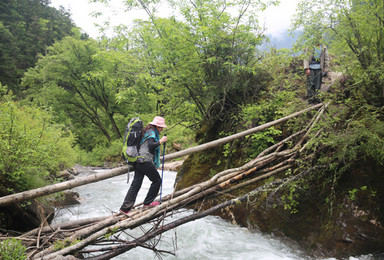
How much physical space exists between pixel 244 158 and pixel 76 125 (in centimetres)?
2716

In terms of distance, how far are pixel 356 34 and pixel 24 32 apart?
2058 inches

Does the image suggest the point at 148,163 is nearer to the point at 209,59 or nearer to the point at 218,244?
the point at 218,244

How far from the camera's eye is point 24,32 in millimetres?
42969

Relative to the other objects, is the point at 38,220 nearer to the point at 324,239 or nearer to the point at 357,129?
the point at 324,239

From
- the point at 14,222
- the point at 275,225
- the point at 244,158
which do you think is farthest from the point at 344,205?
the point at 14,222

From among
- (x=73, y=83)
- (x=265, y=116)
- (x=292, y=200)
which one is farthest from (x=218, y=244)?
(x=73, y=83)

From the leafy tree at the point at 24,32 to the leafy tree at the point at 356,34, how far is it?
3508cm

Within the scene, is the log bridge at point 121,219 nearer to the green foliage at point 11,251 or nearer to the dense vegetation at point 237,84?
the green foliage at point 11,251

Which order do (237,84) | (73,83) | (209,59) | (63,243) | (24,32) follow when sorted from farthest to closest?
(24,32) → (73,83) → (237,84) → (209,59) → (63,243)

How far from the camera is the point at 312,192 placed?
505cm

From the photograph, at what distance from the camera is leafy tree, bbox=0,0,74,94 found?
34.3 m

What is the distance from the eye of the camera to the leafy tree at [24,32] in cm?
3434

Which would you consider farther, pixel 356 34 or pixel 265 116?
pixel 265 116

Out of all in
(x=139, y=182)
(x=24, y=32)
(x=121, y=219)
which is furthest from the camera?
(x=24, y=32)
